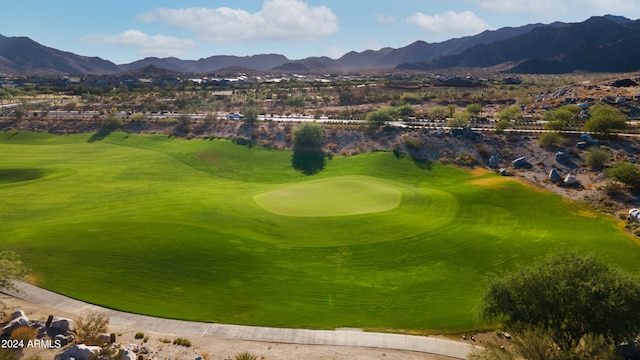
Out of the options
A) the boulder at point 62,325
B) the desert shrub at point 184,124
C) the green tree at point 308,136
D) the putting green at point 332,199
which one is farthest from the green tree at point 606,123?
the boulder at point 62,325

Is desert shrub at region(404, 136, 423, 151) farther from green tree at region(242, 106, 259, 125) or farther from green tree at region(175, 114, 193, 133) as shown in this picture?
green tree at region(175, 114, 193, 133)

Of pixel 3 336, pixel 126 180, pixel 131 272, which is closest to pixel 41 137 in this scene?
pixel 126 180

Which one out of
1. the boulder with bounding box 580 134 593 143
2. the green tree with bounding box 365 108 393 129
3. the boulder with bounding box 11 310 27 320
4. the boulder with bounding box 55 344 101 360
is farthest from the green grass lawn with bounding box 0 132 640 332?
the green tree with bounding box 365 108 393 129

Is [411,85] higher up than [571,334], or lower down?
higher up

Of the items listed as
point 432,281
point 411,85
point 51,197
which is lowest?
point 432,281

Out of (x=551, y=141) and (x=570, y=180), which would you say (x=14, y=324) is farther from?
(x=551, y=141)

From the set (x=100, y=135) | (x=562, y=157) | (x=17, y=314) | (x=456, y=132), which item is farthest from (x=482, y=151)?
(x=100, y=135)

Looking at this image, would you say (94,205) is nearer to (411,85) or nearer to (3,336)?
(3,336)
